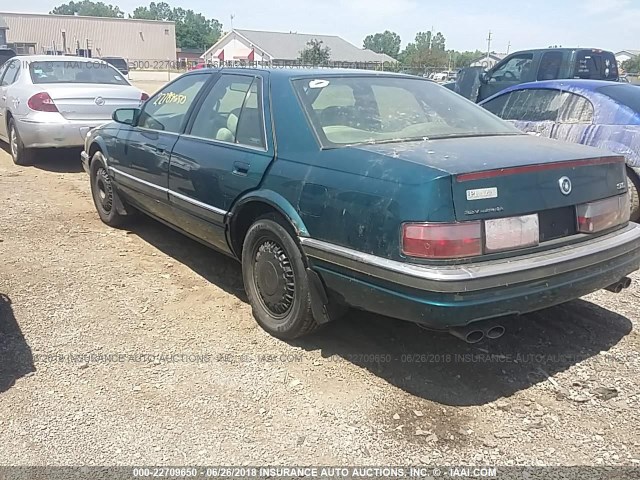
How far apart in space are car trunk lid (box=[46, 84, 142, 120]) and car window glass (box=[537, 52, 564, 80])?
7.36m

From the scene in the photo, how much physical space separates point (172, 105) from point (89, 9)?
170871mm

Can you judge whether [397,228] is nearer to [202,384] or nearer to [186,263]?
[202,384]

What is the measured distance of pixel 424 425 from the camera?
281 centimetres

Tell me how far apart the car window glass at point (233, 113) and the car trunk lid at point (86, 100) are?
14.4 feet

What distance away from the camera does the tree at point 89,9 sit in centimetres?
14875

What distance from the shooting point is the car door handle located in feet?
11.9

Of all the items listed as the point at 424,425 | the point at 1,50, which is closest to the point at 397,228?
the point at 424,425

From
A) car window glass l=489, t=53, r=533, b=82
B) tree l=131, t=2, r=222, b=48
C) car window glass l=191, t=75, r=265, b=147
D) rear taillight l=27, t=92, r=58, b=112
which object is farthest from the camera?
tree l=131, t=2, r=222, b=48

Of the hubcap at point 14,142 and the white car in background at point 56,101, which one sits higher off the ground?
the white car in background at point 56,101

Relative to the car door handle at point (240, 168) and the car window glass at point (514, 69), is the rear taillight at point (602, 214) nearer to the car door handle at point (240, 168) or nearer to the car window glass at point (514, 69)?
the car door handle at point (240, 168)

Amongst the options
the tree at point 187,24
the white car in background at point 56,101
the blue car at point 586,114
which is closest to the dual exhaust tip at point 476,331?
the blue car at point 586,114

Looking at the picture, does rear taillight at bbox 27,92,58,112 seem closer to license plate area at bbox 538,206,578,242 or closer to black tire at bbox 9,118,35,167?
black tire at bbox 9,118,35,167

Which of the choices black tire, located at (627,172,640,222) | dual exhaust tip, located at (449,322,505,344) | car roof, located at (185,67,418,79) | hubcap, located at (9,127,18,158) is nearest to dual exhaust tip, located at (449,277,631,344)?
dual exhaust tip, located at (449,322,505,344)

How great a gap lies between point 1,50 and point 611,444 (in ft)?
59.1
